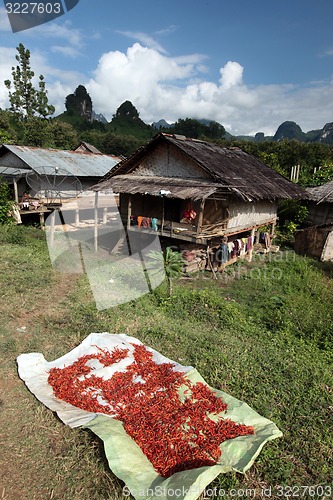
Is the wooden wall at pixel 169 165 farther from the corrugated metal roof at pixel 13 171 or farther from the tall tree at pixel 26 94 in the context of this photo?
the tall tree at pixel 26 94

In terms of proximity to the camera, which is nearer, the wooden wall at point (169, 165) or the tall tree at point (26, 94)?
the wooden wall at point (169, 165)

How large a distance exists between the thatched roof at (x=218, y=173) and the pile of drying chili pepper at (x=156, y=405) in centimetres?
654

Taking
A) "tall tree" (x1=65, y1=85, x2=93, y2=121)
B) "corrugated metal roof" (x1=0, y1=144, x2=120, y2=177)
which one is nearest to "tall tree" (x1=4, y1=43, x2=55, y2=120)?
"corrugated metal roof" (x1=0, y1=144, x2=120, y2=177)

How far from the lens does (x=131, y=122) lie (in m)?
74.9

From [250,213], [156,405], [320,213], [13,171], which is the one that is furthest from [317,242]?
[13,171]

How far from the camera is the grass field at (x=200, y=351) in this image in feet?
13.4

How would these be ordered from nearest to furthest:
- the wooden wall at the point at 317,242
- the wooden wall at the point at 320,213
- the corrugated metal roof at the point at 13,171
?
1. the wooden wall at the point at 317,242
2. the corrugated metal roof at the point at 13,171
3. the wooden wall at the point at 320,213

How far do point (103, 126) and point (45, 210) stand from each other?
59.0 metres

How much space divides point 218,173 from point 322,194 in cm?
935

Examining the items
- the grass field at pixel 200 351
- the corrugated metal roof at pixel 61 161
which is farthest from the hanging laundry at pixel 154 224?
the corrugated metal roof at pixel 61 161

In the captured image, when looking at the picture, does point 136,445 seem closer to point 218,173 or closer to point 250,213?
point 218,173

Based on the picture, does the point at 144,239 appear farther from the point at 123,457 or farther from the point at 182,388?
the point at 123,457

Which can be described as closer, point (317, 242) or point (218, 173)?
point (218, 173)

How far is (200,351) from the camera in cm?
677
